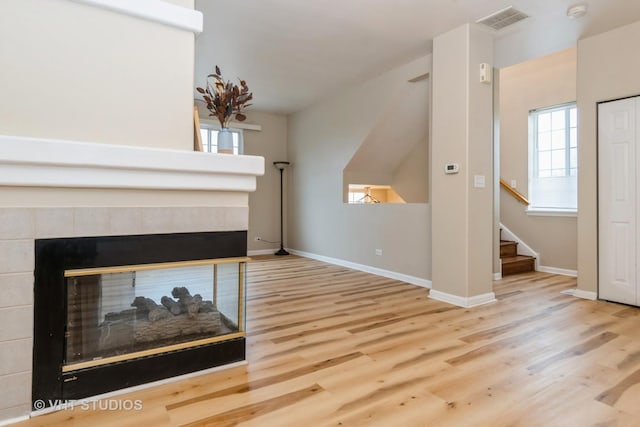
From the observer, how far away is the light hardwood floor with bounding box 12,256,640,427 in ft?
5.42

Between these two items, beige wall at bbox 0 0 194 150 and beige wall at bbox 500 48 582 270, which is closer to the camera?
beige wall at bbox 0 0 194 150

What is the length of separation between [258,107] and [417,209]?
3.53 m

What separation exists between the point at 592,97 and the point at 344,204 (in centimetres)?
326

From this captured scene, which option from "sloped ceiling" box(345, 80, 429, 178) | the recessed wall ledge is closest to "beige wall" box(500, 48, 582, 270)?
"sloped ceiling" box(345, 80, 429, 178)

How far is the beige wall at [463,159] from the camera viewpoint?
3475 millimetres

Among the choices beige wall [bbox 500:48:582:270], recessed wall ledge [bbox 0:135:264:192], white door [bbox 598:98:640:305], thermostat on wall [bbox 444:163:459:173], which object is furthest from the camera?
beige wall [bbox 500:48:582:270]

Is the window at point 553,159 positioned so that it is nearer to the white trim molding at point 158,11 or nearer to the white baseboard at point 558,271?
the white baseboard at point 558,271

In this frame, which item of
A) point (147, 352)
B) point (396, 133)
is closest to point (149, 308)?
point (147, 352)

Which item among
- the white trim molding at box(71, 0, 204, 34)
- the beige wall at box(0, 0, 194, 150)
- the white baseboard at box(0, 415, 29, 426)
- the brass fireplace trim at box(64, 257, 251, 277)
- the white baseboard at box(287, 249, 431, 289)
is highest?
the white trim molding at box(71, 0, 204, 34)

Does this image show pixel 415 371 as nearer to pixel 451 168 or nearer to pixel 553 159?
pixel 451 168

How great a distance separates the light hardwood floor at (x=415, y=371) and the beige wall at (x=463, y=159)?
40 centimetres

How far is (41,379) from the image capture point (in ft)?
5.38

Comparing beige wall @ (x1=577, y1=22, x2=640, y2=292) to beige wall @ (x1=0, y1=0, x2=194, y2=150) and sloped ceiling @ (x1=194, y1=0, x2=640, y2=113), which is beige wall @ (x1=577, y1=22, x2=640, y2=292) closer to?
sloped ceiling @ (x1=194, y1=0, x2=640, y2=113)

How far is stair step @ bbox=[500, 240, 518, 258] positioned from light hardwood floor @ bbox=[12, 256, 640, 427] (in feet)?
5.78
